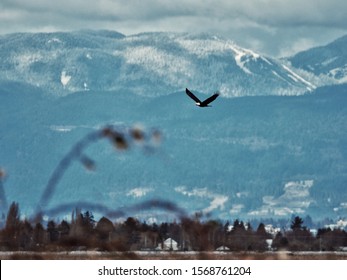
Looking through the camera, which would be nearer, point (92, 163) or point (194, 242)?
point (92, 163)

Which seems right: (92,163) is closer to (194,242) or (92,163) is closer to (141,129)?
(141,129)

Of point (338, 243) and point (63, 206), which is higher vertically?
point (338, 243)

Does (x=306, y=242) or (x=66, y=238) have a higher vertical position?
(x=306, y=242)

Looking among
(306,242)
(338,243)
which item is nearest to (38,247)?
(306,242)

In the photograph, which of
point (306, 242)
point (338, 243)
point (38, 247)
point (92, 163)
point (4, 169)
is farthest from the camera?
point (338, 243)
